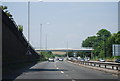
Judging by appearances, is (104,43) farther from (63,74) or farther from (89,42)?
(63,74)

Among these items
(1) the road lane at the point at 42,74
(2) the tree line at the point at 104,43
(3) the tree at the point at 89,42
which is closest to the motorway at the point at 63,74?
(1) the road lane at the point at 42,74

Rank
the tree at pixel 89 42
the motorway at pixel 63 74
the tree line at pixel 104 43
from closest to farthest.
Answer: the motorway at pixel 63 74 < the tree line at pixel 104 43 < the tree at pixel 89 42

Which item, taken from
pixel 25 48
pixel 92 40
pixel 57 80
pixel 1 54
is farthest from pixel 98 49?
pixel 57 80

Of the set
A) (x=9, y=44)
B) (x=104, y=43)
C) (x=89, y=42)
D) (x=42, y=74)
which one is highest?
(x=89, y=42)

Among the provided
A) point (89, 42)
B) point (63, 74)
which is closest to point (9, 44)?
point (63, 74)

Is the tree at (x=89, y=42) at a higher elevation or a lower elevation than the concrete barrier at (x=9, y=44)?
higher

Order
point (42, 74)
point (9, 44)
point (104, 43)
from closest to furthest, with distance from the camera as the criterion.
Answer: point (42, 74) < point (9, 44) < point (104, 43)

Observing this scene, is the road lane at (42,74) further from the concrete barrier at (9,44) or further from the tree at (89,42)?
the tree at (89,42)

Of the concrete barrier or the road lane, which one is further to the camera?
the concrete barrier

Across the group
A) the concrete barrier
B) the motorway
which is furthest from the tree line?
the motorway

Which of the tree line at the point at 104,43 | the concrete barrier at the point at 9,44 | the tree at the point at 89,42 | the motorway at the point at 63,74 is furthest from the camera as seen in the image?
the tree at the point at 89,42

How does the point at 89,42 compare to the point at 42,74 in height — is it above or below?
above

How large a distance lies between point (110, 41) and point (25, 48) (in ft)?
199

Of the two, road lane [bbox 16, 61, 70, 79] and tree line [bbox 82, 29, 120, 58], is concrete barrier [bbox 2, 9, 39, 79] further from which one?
tree line [bbox 82, 29, 120, 58]
